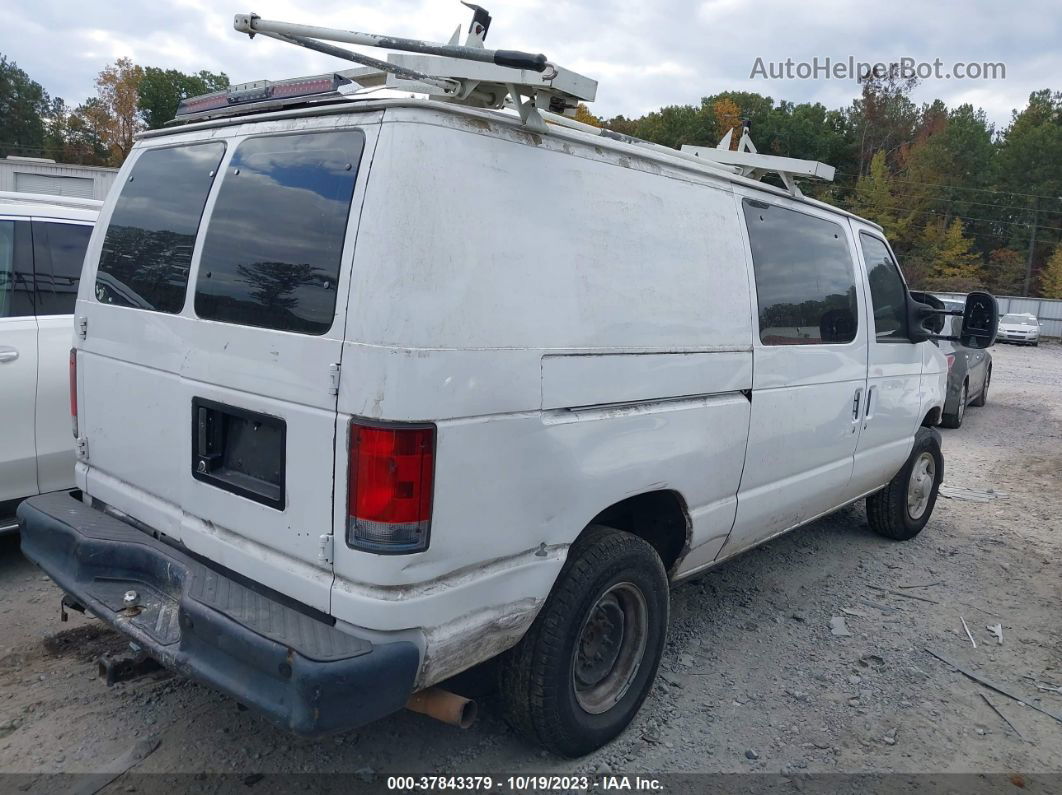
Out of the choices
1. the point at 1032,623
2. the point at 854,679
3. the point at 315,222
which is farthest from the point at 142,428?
the point at 1032,623

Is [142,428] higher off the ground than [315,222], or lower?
lower

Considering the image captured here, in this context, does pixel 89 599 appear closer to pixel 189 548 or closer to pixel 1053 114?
pixel 189 548

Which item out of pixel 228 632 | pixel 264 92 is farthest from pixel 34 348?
pixel 228 632

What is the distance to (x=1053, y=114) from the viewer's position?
59.8 metres

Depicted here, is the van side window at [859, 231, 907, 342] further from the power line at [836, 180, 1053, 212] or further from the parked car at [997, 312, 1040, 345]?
the power line at [836, 180, 1053, 212]

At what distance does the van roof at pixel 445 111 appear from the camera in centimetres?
236

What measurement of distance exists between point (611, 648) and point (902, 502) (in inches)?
136

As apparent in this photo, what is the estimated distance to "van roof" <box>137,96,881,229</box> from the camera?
2.36m

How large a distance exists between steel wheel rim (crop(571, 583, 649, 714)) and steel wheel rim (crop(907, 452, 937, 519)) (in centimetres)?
337

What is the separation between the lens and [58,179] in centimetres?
2005

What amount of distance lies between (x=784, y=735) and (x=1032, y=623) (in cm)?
224

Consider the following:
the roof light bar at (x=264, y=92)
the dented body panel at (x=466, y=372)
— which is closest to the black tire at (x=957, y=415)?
the dented body panel at (x=466, y=372)

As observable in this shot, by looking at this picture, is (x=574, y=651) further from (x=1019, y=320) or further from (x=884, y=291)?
(x=1019, y=320)

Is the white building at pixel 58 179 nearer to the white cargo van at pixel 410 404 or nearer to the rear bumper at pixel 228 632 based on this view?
the white cargo van at pixel 410 404
